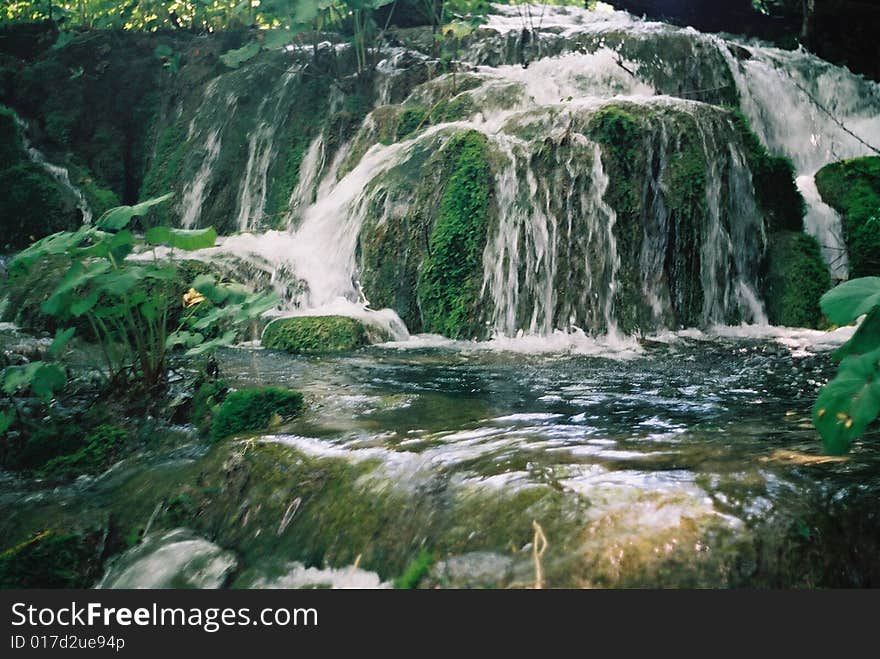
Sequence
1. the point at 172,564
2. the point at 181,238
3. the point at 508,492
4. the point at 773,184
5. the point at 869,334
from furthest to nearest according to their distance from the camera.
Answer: the point at 773,184, the point at 181,238, the point at 172,564, the point at 508,492, the point at 869,334

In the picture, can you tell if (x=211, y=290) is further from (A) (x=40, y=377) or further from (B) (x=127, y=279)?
(A) (x=40, y=377)

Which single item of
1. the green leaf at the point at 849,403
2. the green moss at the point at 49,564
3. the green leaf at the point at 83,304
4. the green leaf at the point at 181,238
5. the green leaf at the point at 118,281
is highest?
the green leaf at the point at 849,403

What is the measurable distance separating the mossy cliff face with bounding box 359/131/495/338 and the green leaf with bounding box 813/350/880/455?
4387mm

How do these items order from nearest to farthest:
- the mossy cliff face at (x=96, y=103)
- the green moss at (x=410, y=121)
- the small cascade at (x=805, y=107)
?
the green moss at (x=410, y=121)
the small cascade at (x=805, y=107)
the mossy cliff face at (x=96, y=103)

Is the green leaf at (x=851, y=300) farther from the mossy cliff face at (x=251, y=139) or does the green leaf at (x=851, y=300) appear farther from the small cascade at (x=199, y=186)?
the small cascade at (x=199, y=186)

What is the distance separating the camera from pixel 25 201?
1045cm

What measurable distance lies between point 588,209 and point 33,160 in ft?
27.6

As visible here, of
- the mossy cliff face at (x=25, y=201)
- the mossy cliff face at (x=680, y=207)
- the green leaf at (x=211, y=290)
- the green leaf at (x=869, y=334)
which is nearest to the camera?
the green leaf at (x=869, y=334)

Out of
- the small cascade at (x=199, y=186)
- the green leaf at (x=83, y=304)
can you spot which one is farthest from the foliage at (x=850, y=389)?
the small cascade at (x=199, y=186)

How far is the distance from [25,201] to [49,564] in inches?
348

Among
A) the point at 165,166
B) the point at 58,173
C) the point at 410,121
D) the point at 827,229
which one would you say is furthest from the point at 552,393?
the point at 58,173

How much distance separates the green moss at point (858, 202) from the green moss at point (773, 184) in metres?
0.47

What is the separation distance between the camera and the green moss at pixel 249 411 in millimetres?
3736

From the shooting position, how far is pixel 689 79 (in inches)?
361
